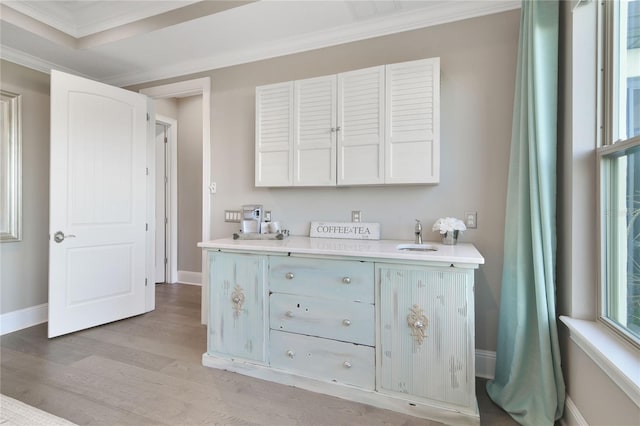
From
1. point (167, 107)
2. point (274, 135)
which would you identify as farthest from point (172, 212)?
point (274, 135)

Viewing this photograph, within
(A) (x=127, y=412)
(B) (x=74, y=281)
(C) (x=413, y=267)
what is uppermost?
(C) (x=413, y=267)

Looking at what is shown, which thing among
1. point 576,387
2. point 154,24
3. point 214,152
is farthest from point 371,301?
point 154,24

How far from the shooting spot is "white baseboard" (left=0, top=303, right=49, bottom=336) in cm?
301

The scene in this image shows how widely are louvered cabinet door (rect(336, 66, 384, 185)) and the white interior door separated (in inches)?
92.0

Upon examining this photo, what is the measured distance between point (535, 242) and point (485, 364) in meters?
1.06

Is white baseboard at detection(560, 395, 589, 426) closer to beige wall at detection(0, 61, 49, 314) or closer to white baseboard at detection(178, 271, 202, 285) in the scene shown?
white baseboard at detection(178, 271, 202, 285)

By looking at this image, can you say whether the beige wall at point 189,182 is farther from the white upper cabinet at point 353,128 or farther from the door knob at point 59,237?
the white upper cabinet at point 353,128

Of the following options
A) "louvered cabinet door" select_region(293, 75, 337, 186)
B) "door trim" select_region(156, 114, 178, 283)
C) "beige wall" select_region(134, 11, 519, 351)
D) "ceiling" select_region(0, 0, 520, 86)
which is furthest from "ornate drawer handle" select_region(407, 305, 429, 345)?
"door trim" select_region(156, 114, 178, 283)

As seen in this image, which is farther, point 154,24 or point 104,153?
point 104,153

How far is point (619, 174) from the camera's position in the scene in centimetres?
145

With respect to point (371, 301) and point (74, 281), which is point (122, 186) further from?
point (371, 301)

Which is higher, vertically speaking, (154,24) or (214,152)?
(154,24)

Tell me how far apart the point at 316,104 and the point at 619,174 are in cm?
186

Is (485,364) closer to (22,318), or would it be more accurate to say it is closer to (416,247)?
(416,247)
